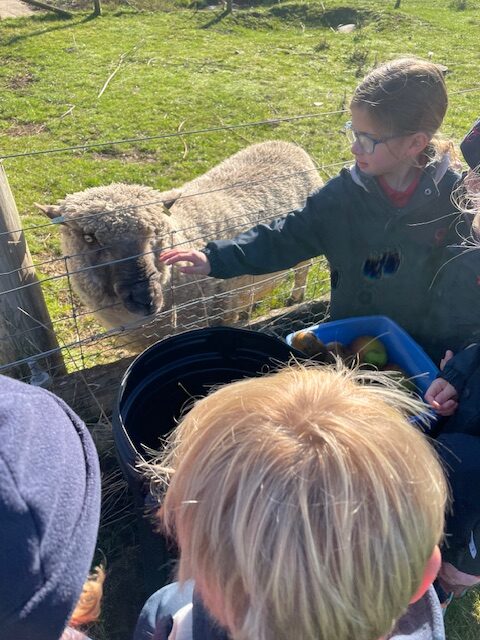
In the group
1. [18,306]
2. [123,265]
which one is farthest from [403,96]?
[18,306]

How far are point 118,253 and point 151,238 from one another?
0.23 metres

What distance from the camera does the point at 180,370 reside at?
2590 mm

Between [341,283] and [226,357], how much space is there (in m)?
0.91

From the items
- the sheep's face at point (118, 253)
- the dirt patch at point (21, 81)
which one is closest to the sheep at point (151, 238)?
the sheep's face at point (118, 253)

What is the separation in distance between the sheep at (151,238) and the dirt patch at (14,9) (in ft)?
41.2

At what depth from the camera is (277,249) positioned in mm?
2867

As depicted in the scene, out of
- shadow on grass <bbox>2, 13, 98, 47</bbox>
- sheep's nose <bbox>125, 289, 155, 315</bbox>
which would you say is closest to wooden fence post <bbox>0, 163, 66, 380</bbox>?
sheep's nose <bbox>125, 289, 155, 315</bbox>

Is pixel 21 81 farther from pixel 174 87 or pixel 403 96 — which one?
pixel 403 96

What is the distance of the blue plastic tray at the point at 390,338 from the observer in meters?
2.74

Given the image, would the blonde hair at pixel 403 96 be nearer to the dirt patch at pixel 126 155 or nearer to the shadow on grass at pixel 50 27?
the dirt patch at pixel 126 155

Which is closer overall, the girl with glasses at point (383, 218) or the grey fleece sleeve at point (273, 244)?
the girl with glasses at point (383, 218)

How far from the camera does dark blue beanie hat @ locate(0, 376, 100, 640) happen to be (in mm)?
996

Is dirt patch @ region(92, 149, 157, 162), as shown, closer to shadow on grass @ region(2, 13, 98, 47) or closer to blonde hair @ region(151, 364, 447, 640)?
shadow on grass @ region(2, 13, 98, 47)

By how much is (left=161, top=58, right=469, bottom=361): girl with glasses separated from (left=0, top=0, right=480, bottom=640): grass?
82 cm
